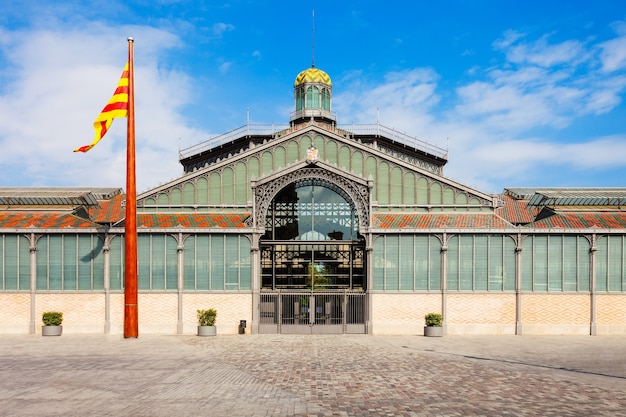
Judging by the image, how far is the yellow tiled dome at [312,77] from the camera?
184 ft

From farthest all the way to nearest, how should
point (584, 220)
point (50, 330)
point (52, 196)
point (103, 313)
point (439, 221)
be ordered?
point (52, 196) → point (439, 221) → point (584, 220) → point (103, 313) → point (50, 330)

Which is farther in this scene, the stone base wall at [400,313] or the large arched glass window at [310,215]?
the large arched glass window at [310,215]

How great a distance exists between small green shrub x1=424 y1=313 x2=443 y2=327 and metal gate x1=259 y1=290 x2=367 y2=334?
4.60 m

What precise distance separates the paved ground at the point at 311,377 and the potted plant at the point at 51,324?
5.56 feet

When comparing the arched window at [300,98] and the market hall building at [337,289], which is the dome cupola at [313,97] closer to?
the arched window at [300,98]

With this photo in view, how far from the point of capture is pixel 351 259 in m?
42.6

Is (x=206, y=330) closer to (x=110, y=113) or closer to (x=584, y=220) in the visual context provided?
A: (x=110, y=113)

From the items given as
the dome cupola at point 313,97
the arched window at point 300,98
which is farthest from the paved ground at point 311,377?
the arched window at point 300,98

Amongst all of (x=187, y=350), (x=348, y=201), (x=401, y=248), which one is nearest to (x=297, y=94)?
(x=348, y=201)

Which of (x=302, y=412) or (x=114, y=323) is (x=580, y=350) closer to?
(x=302, y=412)

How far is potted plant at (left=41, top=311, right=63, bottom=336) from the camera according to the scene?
3791cm

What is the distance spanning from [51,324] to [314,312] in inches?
721

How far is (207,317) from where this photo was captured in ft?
125

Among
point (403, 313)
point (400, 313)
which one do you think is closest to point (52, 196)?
point (400, 313)
